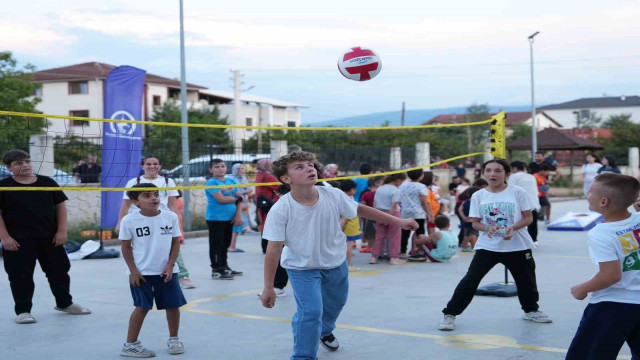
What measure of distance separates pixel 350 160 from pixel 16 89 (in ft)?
75.4

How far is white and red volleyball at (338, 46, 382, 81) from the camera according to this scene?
9.48 m

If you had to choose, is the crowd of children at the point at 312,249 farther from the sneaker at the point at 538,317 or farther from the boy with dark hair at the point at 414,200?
the boy with dark hair at the point at 414,200

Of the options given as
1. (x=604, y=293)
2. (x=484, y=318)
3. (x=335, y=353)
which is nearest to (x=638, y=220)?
(x=604, y=293)

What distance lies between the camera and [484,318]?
764cm

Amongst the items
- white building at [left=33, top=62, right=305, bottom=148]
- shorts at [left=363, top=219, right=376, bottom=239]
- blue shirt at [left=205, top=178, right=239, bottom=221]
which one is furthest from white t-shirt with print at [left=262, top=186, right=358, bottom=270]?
white building at [left=33, top=62, right=305, bottom=148]

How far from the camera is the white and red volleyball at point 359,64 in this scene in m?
9.48

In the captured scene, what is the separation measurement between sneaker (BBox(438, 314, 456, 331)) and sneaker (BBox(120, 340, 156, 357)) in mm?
2605

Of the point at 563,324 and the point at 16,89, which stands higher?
the point at 16,89

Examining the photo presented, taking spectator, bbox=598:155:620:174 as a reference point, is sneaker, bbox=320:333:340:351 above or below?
below

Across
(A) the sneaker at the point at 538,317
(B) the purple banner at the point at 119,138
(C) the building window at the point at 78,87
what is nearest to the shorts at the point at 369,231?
→ (B) the purple banner at the point at 119,138

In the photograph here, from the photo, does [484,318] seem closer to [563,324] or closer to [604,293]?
[563,324]

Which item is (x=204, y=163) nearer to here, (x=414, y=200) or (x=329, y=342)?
(x=414, y=200)

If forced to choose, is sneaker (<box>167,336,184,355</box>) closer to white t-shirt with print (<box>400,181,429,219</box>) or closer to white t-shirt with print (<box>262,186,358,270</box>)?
white t-shirt with print (<box>262,186,358,270</box>)

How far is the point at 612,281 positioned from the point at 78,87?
206ft
